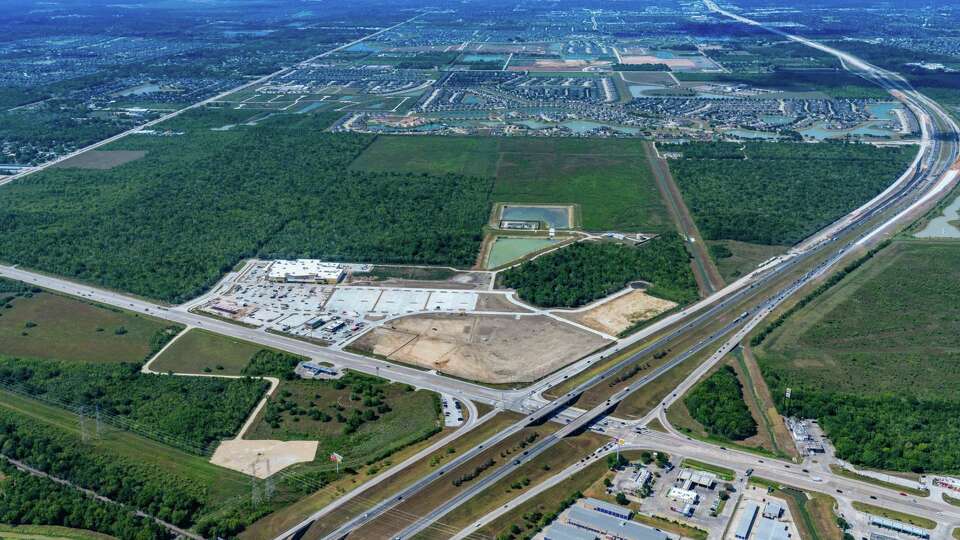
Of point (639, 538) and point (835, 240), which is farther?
point (835, 240)

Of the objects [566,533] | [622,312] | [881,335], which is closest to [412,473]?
[566,533]

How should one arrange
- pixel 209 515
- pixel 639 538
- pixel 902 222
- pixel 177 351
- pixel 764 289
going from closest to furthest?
pixel 639 538
pixel 209 515
pixel 177 351
pixel 764 289
pixel 902 222

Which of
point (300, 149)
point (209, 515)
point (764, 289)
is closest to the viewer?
point (209, 515)

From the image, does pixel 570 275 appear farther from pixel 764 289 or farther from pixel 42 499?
pixel 42 499

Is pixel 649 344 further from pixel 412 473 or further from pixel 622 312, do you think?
pixel 412 473

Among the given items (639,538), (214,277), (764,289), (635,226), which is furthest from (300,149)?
(639,538)

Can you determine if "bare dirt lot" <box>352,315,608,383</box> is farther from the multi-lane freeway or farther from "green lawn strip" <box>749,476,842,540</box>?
"green lawn strip" <box>749,476,842,540</box>
